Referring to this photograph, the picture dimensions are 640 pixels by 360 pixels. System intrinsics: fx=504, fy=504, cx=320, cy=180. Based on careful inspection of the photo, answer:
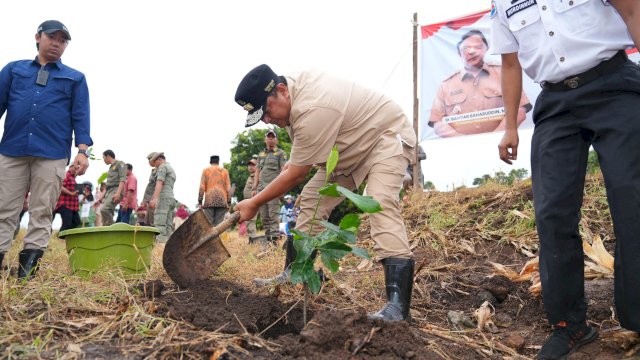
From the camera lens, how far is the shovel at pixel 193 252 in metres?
3.11

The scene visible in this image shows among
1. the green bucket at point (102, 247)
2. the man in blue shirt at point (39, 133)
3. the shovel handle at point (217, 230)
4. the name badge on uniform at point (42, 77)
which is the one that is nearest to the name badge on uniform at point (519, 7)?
the shovel handle at point (217, 230)

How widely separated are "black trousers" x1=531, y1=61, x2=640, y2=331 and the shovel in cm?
183

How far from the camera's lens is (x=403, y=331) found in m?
2.30

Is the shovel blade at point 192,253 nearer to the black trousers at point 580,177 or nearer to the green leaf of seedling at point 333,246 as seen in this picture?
the green leaf of seedling at point 333,246

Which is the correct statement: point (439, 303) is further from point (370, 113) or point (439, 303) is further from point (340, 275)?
point (370, 113)

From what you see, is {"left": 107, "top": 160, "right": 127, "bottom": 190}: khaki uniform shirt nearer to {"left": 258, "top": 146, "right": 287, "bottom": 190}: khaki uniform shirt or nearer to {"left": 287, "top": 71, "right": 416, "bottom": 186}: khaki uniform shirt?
{"left": 258, "top": 146, "right": 287, "bottom": 190}: khaki uniform shirt

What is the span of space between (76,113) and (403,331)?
320 centimetres

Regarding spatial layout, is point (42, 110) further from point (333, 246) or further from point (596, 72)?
point (596, 72)

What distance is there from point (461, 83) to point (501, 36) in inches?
214

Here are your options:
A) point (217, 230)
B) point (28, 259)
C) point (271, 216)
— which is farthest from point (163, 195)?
point (217, 230)

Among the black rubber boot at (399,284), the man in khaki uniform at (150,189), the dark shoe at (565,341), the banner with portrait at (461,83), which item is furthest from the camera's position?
the man in khaki uniform at (150,189)

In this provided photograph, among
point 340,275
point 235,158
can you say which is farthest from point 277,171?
point 235,158

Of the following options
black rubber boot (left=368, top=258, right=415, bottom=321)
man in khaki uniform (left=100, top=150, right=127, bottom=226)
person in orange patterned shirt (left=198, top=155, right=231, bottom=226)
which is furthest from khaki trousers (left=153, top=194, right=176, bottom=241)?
black rubber boot (left=368, top=258, right=415, bottom=321)

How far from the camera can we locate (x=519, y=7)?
2412 millimetres
